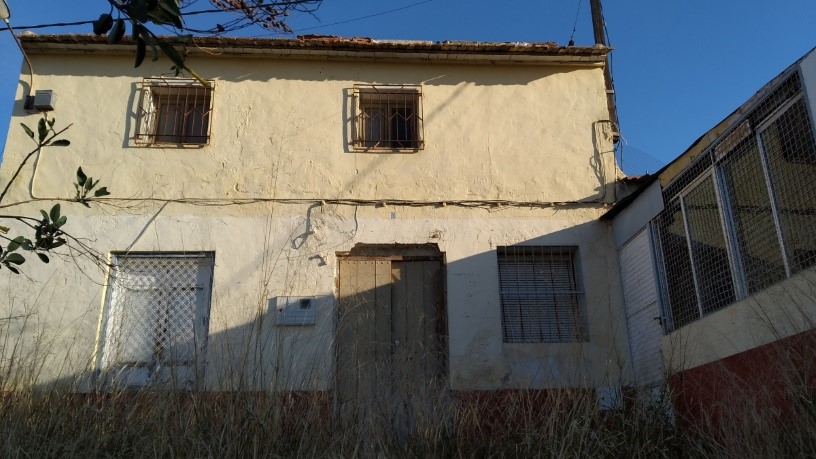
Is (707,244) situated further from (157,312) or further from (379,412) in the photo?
(157,312)

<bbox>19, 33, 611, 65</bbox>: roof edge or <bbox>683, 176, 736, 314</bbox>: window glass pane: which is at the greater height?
<bbox>19, 33, 611, 65</bbox>: roof edge

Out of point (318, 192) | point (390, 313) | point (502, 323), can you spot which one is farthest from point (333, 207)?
point (502, 323)

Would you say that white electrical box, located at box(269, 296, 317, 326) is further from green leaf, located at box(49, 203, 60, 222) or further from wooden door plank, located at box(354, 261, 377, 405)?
green leaf, located at box(49, 203, 60, 222)

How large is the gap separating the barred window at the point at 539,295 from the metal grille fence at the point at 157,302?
343 cm

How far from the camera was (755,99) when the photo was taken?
218 inches

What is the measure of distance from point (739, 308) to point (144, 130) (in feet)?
22.3

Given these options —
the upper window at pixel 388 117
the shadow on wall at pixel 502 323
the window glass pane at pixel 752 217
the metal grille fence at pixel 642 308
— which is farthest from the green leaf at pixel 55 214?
the metal grille fence at pixel 642 308

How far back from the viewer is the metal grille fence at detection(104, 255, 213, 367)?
25.2 ft

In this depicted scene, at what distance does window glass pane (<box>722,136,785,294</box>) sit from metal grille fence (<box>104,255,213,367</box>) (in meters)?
5.45

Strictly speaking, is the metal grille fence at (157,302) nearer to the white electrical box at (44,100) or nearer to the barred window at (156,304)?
the barred window at (156,304)

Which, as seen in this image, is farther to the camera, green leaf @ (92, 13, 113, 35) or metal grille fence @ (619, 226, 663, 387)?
metal grille fence @ (619, 226, 663, 387)

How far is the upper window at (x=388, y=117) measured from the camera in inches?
342

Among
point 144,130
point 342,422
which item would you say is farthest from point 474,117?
point 342,422

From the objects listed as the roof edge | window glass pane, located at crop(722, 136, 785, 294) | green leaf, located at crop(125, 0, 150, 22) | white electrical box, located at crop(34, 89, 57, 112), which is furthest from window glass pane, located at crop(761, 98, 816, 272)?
white electrical box, located at crop(34, 89, 57, 112)
